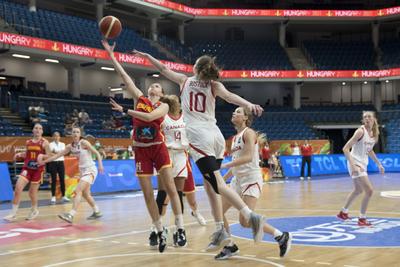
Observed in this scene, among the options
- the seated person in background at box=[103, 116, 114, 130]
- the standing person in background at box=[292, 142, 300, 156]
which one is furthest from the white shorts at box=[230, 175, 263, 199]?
the standing person in background at box=[292, 142, 300, 156]

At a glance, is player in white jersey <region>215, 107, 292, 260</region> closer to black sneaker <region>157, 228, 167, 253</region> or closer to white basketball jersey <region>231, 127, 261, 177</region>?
white basketball jersey <region>231, 127, 261, 177</region>

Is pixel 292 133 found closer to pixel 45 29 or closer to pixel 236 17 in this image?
pixel 236 17

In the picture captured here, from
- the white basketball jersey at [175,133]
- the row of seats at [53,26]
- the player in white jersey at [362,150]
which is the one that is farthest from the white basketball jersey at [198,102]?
the row of seats at [53,26]

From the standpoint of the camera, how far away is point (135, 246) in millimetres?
6988

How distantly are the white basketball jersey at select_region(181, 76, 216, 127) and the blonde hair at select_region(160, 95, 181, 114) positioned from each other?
3.45ft

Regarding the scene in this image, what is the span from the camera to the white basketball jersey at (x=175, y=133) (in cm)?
812

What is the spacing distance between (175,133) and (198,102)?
2.33 m

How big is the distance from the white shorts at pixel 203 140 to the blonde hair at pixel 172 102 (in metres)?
1.23

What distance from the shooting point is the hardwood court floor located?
19.1 feet

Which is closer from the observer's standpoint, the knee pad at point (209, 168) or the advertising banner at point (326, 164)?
the knee pad at point (209, 168)

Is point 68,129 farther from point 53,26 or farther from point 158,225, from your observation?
point 158,225

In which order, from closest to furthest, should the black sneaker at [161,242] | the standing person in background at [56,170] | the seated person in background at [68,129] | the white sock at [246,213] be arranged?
the white sock at [246,213]
the black sneaker at [161,242]
the standing person in background at [56,170]
the seated person in background at [68,129]

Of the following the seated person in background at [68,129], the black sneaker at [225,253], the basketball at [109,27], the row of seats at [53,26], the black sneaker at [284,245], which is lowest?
the black sneaker at [225,253]

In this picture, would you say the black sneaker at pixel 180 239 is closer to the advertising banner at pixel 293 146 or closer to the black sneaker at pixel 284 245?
the black sneaker at pixel 284 245
